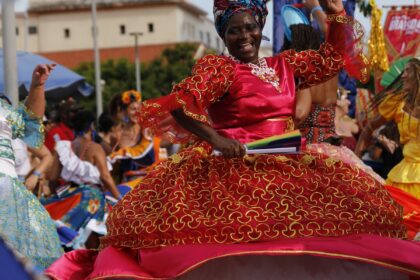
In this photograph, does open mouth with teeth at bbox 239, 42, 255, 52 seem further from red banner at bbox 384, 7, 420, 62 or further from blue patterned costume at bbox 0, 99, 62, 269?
red banner at bbox 384, 7, 420, 62

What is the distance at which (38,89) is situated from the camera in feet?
23.9

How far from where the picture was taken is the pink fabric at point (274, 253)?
4.70m

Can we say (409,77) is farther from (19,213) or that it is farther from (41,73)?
(19,213)

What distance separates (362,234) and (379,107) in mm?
3831

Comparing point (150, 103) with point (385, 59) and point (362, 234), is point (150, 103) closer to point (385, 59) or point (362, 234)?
point (362, 234)

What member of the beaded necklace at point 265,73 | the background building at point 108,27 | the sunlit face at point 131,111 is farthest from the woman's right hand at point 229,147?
the background building at point 108,27

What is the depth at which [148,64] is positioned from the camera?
68.8 meters

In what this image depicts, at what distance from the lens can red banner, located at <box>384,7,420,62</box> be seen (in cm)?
1199

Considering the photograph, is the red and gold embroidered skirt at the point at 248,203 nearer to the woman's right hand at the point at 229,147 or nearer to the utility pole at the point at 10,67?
the woman's right hand at the point at 229,147

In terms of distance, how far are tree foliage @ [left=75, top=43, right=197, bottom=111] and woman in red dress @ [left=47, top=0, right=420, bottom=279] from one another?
57034 mm

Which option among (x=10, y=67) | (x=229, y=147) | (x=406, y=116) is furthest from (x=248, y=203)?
(x=10, y=67)

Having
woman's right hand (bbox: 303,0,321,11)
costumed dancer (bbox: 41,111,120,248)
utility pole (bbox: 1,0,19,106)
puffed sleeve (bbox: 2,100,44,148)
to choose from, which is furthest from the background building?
puffed sleeve (bbox: 2,100,44,148)

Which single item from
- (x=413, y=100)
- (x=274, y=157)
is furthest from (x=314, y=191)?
(x=413, y=100)

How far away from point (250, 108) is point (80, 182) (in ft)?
18.3
